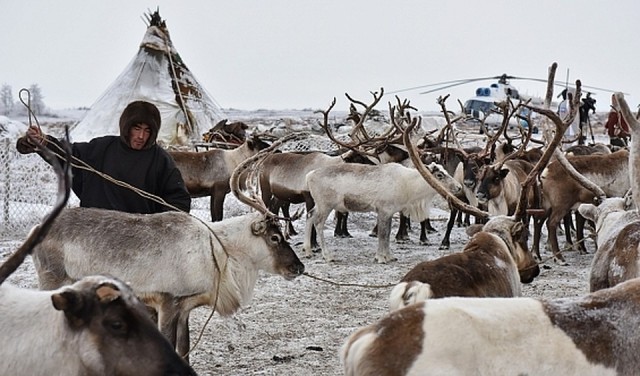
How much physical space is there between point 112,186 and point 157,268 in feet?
2.91

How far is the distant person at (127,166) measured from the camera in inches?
203

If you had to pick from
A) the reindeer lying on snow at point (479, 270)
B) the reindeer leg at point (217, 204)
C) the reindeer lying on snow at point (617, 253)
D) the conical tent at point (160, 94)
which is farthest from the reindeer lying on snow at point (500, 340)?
the conical tent at point (160, 94)

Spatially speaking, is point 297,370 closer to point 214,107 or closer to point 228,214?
point 228,214

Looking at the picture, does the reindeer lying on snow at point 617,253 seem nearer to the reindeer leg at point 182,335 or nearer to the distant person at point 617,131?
the reindeer leg at point 182,335

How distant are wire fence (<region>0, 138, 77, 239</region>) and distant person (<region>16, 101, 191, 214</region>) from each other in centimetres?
614

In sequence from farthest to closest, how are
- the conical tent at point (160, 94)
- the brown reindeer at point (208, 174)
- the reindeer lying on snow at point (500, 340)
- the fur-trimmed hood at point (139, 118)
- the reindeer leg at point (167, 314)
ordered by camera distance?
the conical tent at point (160, 94) < the brown reindeer at point (208, 174) < the fur-trimmed hood at point (139, 118) < the reindeer leg at point (167, 314) < the reindeer lying on snow at point (500, 340)

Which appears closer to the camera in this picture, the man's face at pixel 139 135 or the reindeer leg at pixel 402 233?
the man's face at pixel 139 135

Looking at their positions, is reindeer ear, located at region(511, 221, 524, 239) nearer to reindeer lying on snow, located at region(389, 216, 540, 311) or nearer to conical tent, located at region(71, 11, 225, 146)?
reindeer lying on snow, located at region(389, 216, 540, 311)

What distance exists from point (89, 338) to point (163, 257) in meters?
2.01

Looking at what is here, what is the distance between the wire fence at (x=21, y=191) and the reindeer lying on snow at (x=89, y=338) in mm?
8648

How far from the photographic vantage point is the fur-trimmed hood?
512 centimetres

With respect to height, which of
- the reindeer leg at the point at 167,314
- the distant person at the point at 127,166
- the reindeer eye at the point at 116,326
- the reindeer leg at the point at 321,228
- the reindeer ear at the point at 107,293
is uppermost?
the distant person at the point at 127,166

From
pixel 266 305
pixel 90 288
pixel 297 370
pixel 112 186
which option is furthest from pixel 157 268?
pixel 266 305

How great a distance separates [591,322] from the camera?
9.20 feet
